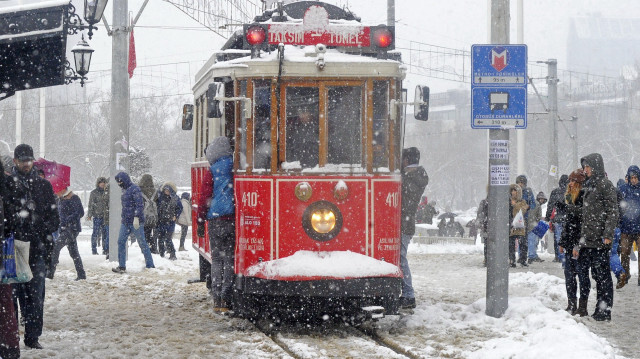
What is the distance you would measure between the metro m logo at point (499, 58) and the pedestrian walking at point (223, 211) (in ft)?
9.77

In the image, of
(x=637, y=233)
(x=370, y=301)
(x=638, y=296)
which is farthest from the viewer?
(x=637, y=233)

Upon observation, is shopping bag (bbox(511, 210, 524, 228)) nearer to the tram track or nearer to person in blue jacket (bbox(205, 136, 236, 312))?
the tram track

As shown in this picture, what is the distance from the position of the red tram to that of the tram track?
24 centimetres

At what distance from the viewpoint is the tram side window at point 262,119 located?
9453 millimetres

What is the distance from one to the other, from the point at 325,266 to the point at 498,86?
2780mm

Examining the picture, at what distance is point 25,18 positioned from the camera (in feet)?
28.1

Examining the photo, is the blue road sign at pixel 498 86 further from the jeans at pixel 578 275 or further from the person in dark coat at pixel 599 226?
the jeans at pixel 578 275

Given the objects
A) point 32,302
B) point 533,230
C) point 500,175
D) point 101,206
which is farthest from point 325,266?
point 101,206

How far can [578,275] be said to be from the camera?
10.4 meters

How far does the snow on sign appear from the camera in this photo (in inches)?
385

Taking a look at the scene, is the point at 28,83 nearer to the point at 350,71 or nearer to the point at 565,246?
the point at 350,71

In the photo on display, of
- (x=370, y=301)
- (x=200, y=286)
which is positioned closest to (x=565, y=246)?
(x=370, y=301)

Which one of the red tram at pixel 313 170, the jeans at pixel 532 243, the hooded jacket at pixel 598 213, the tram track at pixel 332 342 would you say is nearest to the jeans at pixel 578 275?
the hooded jacket at pixel 598 213

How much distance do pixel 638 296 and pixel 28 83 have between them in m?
8.45
